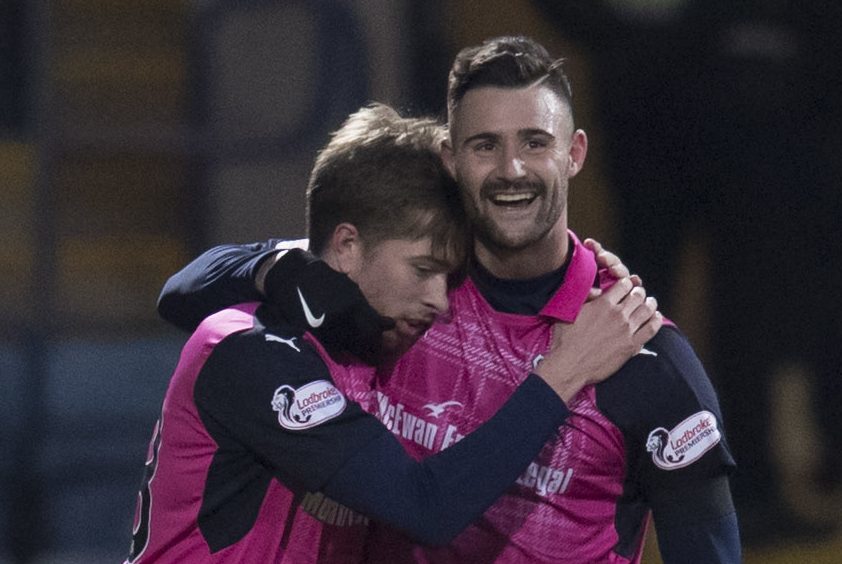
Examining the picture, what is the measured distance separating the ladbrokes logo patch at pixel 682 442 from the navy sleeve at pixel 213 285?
2.33 ft

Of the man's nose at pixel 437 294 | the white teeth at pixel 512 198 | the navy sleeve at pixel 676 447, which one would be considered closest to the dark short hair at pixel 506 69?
the white teeth at pixel 512 198

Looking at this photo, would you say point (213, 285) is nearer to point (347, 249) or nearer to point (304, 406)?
point (347, 249)

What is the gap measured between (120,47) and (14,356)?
0.88 meters

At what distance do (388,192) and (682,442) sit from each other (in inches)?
25.3

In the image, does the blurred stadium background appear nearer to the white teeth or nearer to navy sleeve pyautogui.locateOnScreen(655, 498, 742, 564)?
the white teeth

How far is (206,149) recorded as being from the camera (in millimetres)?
4246

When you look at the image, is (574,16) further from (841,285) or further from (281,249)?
(281,249)

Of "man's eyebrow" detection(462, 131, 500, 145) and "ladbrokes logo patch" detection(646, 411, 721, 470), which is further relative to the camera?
"man's eyebrow" detection(462, 131, 500, 145)

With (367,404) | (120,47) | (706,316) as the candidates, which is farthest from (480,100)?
(706,316)

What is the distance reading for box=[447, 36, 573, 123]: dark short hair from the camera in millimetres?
2748

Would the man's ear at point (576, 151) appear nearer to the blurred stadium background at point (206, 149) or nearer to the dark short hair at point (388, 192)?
the dark short hair at point (388, 192)

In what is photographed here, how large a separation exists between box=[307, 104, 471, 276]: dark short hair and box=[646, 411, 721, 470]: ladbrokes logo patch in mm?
449

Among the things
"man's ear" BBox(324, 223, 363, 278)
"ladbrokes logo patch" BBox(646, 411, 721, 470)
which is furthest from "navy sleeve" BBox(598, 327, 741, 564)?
"man's ear" BBox(324, 223, 363, 278)

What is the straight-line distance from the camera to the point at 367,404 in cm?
273
